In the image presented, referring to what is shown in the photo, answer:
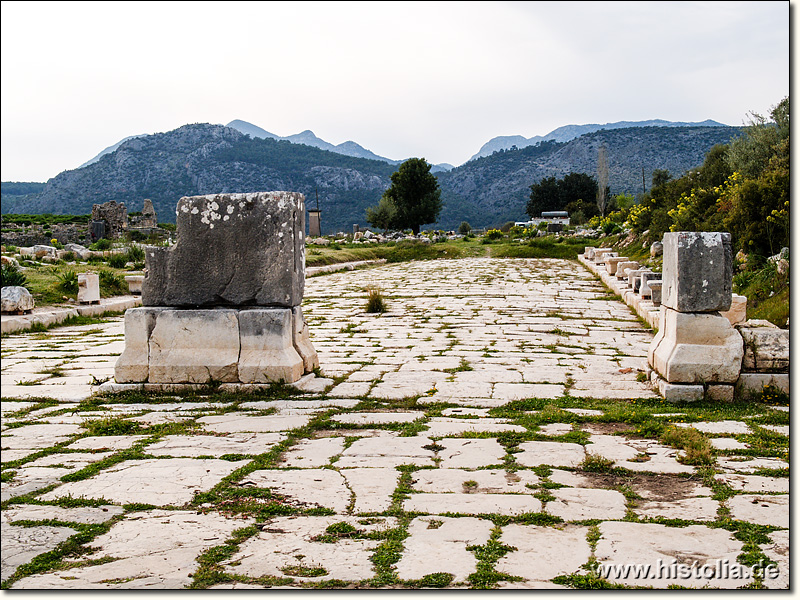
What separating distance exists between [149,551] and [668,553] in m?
2.23

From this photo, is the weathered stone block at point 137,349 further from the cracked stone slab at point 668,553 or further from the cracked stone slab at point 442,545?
the cracked stone slab at point 668,553

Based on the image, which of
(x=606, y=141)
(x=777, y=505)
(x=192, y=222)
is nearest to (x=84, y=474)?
(x=192, y=222)

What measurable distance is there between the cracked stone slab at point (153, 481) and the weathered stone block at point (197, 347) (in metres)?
2.08

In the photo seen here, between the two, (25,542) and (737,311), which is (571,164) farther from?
(25,542)

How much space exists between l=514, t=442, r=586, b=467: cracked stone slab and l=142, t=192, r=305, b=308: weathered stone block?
2793mm

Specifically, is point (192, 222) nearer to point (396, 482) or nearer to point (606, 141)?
point (396, 482)

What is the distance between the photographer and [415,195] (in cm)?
5344

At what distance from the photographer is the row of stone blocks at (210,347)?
634cm

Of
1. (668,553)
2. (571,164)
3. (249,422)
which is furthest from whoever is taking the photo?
(571,164)

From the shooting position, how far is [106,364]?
7.70 m

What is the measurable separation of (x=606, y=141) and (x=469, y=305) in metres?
83.4

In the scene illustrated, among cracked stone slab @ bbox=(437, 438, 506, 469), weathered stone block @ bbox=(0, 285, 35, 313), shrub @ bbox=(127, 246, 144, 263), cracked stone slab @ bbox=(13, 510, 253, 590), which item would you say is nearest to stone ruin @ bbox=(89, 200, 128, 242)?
shrub @ bbox=(127, 246, 144, 263)

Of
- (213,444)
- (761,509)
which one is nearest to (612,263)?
(213,444)

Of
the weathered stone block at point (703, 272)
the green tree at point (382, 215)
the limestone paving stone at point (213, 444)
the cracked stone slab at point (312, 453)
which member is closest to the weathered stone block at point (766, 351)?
the weathered stone block at point (703, 272)
